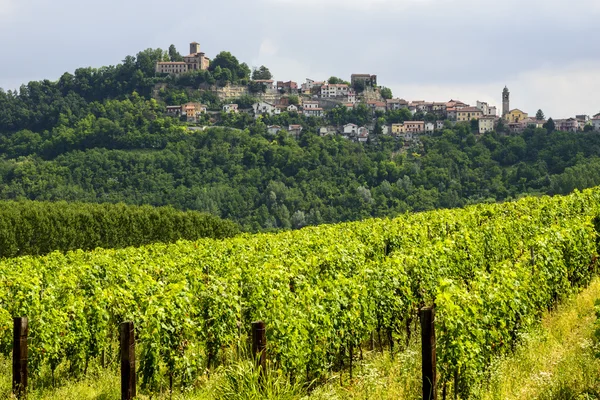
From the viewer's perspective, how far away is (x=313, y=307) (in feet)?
30.3

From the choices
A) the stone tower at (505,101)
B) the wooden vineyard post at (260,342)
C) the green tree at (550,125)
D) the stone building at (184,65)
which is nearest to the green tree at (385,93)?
the stone tower at (505,101)

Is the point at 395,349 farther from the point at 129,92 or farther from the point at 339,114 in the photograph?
the point at 129,92

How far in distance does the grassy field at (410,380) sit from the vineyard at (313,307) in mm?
258

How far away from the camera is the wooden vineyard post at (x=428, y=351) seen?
727 centimetres

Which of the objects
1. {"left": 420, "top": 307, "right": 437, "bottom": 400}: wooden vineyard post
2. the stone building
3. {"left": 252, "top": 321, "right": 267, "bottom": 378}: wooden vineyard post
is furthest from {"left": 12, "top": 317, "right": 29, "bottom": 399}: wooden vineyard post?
the stone building

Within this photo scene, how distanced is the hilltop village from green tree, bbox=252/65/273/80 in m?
0.46

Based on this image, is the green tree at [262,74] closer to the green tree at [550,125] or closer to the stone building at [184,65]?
the stone building at [184,65]

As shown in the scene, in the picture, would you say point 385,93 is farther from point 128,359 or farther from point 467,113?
point 128,359

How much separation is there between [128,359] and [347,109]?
460 ft

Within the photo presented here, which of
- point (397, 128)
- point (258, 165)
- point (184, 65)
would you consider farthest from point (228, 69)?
point (258, 165)

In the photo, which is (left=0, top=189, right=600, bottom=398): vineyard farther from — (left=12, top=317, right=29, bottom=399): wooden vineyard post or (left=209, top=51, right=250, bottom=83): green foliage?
(left=209, top=51, right=250, bottom=83): green foliage

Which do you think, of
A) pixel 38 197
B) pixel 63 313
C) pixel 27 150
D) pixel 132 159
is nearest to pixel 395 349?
pixel 63 313

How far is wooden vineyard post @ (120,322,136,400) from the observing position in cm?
790

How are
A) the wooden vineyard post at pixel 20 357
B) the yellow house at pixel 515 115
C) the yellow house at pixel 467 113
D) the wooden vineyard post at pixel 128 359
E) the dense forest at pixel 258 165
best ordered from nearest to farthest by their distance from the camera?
1. the wooden vineyard post at pixel 128 359
2. the wooden vineyard post at pixel 20 357
3. the dense forest at pixel 258 165
4. the yellow house at pixel 467 113
5. the yellow house at pixel 515 115
